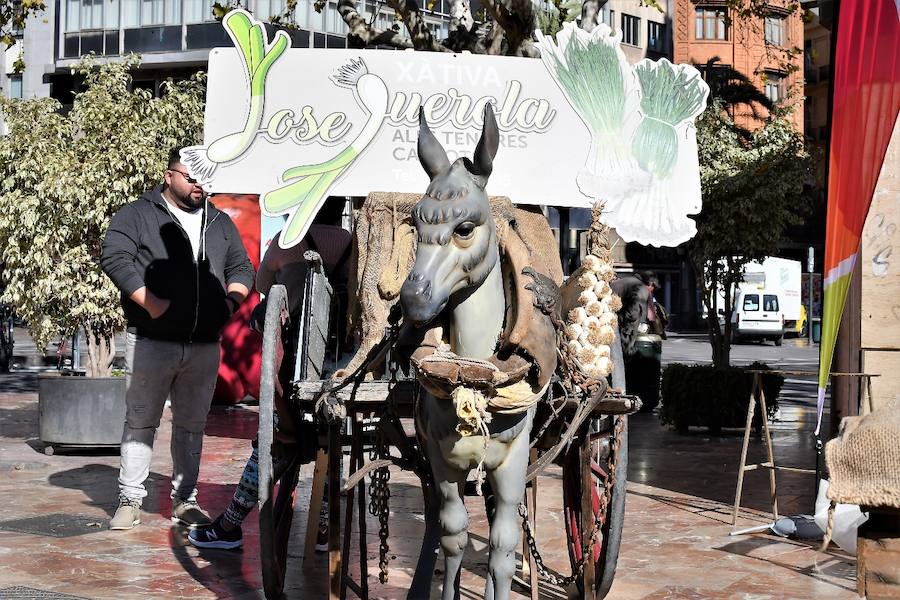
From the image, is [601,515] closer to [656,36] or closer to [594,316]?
[594,316]

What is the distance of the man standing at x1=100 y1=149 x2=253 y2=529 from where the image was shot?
7734 mm

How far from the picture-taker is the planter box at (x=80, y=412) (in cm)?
1137

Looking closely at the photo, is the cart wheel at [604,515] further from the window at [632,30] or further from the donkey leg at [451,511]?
the window at [632,30]

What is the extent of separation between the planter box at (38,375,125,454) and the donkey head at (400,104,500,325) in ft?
26.1

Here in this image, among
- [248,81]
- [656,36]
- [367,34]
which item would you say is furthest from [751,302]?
[248,81]

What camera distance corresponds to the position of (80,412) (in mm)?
11383

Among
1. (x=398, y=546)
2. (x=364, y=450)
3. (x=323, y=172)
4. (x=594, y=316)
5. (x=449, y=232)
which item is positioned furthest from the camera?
(x=398, y=546)

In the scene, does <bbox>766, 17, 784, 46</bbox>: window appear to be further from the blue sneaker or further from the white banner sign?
the blue sneaker

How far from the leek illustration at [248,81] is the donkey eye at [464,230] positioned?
2.66 m

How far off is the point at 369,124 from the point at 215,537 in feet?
9.08

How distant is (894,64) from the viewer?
5.91 meters

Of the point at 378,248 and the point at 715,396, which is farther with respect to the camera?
the point at 715,396

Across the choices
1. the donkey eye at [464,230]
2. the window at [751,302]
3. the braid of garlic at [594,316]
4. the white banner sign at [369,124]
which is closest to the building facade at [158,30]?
the window at [751,302]

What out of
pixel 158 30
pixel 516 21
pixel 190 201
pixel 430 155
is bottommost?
pixel 430 155
